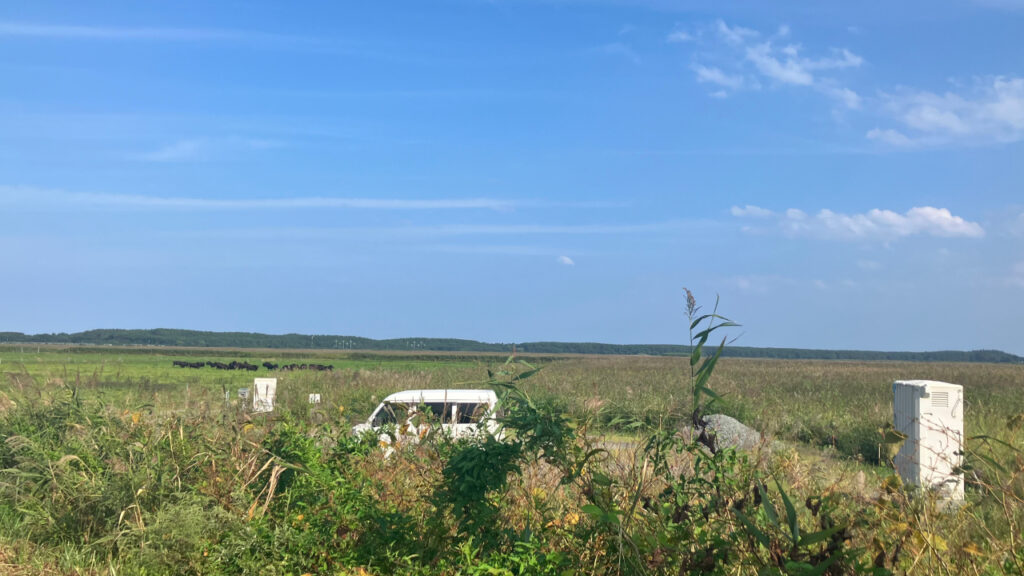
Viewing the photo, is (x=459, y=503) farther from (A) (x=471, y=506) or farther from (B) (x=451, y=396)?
(B) (x=451, y=396)

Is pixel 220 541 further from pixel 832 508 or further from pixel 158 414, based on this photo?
pixel 832 508

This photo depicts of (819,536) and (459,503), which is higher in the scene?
(819,536)

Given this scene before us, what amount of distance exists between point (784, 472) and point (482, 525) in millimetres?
1949

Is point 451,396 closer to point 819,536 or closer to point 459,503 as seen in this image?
point 459,503

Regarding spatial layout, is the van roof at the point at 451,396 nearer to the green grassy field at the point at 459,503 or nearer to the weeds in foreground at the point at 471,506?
the green grassy field at the point at 459,503

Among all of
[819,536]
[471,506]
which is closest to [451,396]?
[471,506]

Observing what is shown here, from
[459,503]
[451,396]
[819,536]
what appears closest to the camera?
[819,536]

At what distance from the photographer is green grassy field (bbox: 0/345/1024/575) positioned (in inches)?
141

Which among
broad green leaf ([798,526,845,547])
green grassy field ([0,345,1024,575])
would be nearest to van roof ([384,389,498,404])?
green grassy field ([0,345,1024,575])

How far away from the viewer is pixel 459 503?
157 inches

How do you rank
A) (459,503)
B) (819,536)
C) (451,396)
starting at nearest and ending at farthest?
(819,536) → (459,503) → (451,396)

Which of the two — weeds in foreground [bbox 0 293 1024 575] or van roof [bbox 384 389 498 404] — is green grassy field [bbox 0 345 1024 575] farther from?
van roof [bbox 384 389 498 404]

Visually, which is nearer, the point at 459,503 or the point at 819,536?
the point at 819,536

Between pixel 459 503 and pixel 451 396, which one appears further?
pixel 451 396
